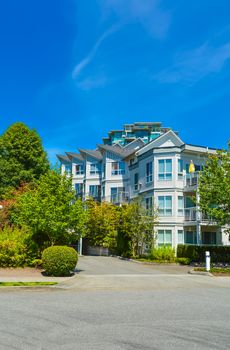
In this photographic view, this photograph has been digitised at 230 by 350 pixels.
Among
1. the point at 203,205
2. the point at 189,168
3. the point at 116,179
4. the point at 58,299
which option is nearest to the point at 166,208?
the point at 189,168

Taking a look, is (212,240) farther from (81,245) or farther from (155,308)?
(155,308)

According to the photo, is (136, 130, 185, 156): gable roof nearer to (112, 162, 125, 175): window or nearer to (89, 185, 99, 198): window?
(112, 162, 125, 175): window

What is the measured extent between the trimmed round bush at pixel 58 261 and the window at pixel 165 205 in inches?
729

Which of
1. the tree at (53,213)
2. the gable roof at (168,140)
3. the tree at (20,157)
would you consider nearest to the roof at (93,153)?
the tree at (20,157)

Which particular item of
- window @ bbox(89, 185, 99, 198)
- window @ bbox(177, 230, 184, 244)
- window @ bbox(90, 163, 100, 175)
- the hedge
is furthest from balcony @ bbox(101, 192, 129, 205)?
the hedge

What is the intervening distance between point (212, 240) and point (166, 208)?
523cm

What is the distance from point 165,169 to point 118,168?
13.3 m

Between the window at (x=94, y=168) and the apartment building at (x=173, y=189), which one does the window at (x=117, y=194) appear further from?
the window at (x=94, y=168)

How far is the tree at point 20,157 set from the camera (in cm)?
4559

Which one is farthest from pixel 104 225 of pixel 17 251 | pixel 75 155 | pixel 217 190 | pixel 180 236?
pixel 75 155

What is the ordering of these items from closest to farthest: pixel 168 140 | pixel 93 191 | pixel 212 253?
pixel 212 253, pixel 168 140, pixel 93 191

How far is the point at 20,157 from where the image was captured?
46.9 m

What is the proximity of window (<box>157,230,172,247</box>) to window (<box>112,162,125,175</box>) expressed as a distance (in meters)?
14.8

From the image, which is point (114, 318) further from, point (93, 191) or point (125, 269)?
point (93, 191)
